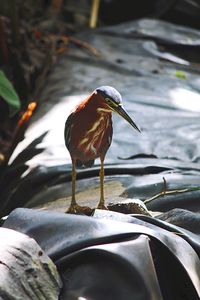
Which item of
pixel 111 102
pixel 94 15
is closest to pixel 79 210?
pixel 111 102

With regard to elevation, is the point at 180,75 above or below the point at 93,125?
below

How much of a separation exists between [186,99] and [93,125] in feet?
7.23

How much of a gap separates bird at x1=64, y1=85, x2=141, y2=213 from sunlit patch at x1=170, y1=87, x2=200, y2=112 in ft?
6.45

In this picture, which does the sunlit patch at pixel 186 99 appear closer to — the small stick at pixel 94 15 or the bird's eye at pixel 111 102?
the bird's eye at pixel 111 102

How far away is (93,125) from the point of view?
1944 mm

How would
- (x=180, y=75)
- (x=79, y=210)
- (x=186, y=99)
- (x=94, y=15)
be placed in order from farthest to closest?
(x=94, y=15) < (x=180, y=75) < (x=186, y=99) < (x=79, y=210)

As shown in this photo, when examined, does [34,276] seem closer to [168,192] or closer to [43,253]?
[43,253]

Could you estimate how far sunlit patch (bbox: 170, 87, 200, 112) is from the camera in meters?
3.94

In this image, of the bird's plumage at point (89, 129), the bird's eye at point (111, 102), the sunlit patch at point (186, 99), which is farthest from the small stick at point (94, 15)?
the bird's eye at point (111, 102)

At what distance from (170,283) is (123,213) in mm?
330

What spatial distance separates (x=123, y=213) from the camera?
201 cm

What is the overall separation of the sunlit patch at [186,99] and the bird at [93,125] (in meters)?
1.96

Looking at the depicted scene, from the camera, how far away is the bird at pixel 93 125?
1.89 metres

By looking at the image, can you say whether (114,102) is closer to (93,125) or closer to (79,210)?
(93,125)
